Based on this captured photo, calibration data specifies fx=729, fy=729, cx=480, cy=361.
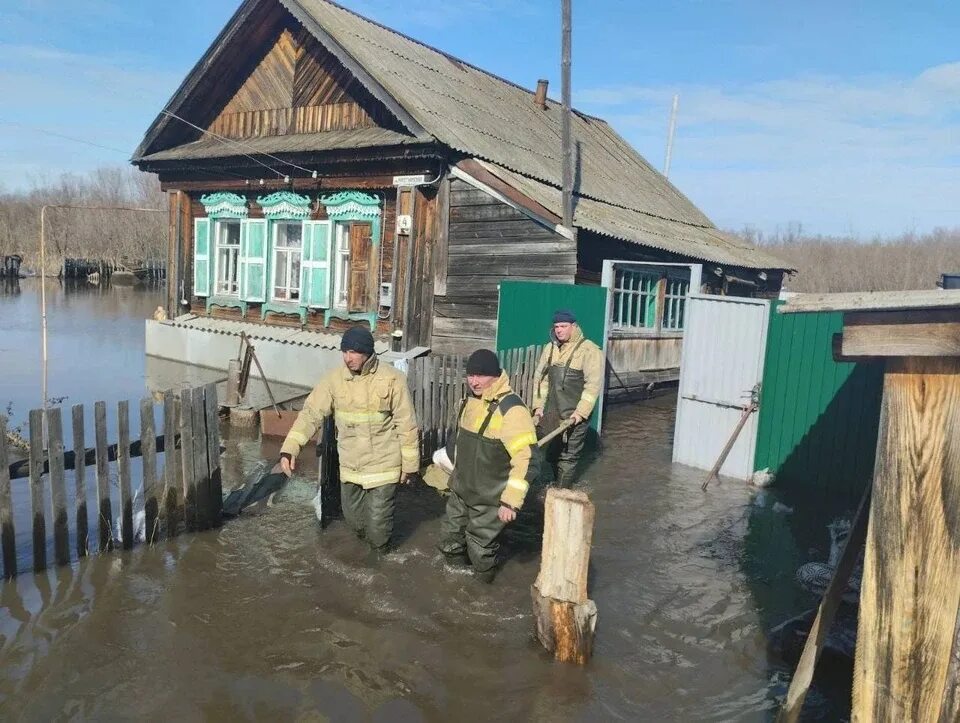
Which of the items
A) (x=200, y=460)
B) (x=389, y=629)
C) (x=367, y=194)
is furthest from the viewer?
(x=367, y=194)

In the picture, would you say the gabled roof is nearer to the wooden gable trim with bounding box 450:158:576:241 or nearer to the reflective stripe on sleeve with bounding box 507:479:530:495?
the wooden gable trim with bounding box 450:158:576:241

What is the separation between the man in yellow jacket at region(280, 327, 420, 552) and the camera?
524 cm

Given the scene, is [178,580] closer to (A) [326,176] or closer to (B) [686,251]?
(A) [326,176]

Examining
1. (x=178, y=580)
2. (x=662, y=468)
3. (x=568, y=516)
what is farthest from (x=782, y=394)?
(x=178, y=580)

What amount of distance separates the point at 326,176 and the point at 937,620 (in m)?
12.0

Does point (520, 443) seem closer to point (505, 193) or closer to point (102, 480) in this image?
point (102, 480)

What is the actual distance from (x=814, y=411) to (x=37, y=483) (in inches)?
268

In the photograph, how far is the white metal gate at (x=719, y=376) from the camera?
300 inches

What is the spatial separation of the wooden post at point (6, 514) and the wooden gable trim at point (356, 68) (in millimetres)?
7910

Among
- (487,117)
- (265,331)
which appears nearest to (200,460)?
(265,331)

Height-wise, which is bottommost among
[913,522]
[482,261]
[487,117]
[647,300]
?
[913,522]

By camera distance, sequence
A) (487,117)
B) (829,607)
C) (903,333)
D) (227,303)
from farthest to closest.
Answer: (227,303)
(487,117)
(829,607)
(903,333)

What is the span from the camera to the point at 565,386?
281 inches

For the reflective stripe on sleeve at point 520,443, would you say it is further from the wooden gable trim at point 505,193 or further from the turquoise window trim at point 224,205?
the turquoise window trim at point 224,205
